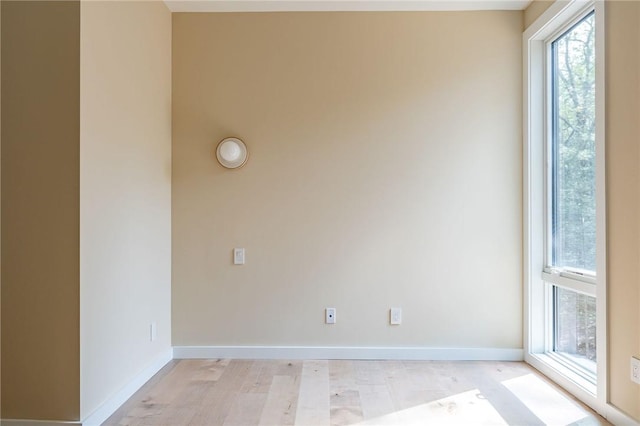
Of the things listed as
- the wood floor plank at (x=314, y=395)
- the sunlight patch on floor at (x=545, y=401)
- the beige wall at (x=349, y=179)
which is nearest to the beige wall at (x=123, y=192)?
the beige wall at (x=349, y=179)

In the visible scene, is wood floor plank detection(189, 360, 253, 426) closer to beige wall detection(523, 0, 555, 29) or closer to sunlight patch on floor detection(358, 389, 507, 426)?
sunlight patch on floor detection(358, 389, 507, 426)

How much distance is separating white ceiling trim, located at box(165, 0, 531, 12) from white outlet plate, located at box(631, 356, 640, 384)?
2439mm

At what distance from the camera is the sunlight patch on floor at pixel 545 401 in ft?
7.61

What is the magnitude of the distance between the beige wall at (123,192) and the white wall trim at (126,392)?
0.13 feet

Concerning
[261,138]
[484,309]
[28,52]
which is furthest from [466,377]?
[28,52]

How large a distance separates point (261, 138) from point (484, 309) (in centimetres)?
209

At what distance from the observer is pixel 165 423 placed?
2.23m

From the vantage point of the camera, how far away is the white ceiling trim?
10.3 ft

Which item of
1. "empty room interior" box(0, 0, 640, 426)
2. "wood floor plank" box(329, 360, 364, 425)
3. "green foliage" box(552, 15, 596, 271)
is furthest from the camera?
"empty room interior" box(0, 0, 640, 426)

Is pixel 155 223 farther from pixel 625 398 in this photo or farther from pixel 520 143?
pixel 625 398

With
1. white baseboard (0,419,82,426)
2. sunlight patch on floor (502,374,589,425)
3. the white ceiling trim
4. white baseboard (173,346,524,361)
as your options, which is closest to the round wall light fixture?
the white ceiling trim

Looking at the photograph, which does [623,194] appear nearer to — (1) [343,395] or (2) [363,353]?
(1) [343,395]

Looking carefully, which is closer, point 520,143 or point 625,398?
point 625,398

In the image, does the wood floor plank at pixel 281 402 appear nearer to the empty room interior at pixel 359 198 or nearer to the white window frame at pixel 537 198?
the empty room interior at pixel 359 198
